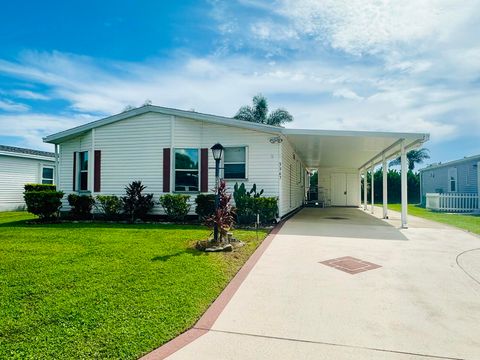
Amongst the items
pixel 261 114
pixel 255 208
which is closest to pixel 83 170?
pixel 255 208

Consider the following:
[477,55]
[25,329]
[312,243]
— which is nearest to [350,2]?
[477,55]

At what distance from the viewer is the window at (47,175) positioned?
1819 centimetres

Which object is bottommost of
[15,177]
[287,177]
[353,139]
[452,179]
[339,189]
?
[339,189]

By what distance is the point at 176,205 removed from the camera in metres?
9.90

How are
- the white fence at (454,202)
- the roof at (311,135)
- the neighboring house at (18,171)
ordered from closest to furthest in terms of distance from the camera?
the roof at (311,135) → the neighboring house at (18,171) → the white fence at (454,202)

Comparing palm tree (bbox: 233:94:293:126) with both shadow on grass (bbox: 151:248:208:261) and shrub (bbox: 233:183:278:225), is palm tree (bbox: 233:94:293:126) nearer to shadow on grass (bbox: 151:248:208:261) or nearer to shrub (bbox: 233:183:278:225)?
shrub (bbox: 233:183:278:225)

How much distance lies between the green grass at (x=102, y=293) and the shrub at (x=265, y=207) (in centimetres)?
284

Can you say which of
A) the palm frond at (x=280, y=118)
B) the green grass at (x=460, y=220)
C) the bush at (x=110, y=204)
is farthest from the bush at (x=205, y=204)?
the palm frond at (x=280, y=118)

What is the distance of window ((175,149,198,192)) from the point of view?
10578 millimetres

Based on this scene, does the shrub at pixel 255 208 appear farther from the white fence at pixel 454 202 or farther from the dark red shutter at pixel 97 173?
the white fence at pixel 454 202

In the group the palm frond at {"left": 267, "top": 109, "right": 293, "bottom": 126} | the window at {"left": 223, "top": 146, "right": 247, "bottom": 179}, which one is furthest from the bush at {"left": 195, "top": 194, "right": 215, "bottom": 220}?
the palm frond at {"left": 267, "top": 109, "right": 293, "bottom": 126}

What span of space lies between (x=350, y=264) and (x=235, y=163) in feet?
20.1

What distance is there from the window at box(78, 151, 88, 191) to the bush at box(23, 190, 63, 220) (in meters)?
1.54

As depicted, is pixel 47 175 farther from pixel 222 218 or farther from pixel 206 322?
pixel 206 322
